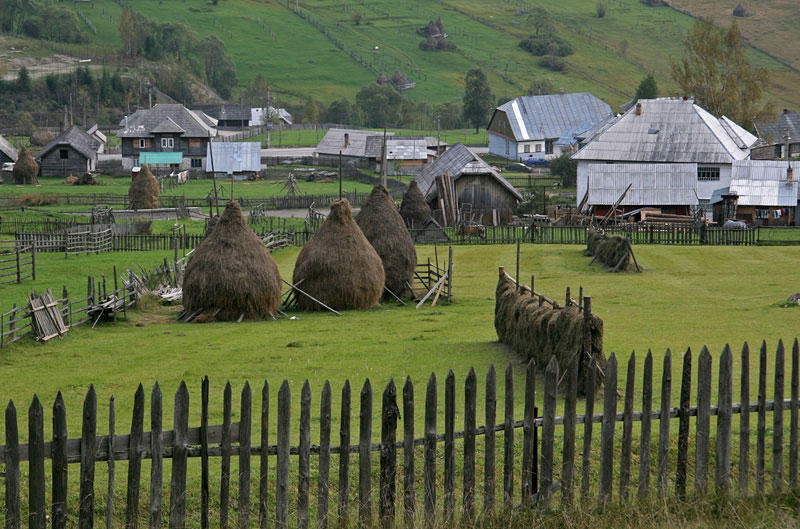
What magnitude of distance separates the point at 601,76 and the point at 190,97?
200 ft

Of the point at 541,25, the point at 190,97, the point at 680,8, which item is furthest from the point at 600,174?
the point at 680,8

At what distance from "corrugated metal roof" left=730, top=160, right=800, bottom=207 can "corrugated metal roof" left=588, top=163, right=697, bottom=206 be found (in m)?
2.45

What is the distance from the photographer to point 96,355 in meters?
21.7

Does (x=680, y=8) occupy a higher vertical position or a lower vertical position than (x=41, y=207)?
higher

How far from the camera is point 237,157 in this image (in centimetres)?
8800

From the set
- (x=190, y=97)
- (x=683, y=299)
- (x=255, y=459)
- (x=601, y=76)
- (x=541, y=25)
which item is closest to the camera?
(x=255, y=459)

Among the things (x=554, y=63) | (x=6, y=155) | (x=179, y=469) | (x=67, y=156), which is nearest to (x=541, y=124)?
(x=67, y=156)

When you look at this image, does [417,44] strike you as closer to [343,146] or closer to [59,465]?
[343,146]

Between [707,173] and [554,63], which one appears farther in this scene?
[554,63]

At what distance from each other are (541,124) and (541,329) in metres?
87.7

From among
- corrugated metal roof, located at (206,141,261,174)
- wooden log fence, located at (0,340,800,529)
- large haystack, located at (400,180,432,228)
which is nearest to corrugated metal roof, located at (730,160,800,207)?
large haystack, located at (400,180,432,228)

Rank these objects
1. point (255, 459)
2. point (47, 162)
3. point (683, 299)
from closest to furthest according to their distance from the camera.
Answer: point (255, 459)
point (683, 299)
point (47, 162)

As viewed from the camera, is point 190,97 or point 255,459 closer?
point 255,459

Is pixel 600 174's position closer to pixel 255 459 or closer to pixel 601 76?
pixel 255 459
